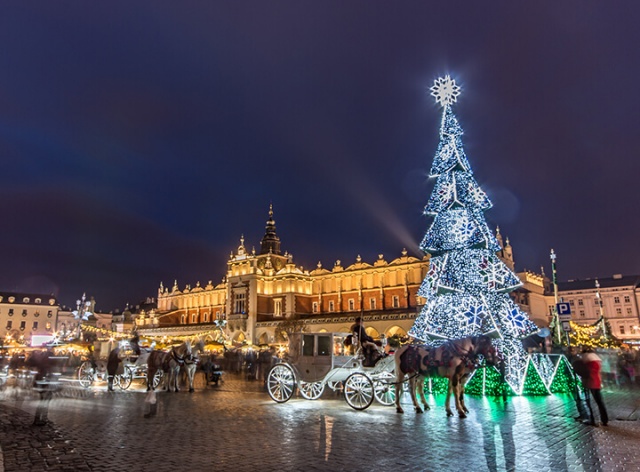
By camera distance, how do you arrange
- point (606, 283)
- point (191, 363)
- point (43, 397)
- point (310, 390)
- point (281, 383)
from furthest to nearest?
1. point (606, 283)
2. point (191, 363)
3. point (310, 390)
4. point (281, 383)
5. point (43, 397)

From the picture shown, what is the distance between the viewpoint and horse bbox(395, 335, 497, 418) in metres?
11.0

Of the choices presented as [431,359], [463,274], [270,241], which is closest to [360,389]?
[431,359]

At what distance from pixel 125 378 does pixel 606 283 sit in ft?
251

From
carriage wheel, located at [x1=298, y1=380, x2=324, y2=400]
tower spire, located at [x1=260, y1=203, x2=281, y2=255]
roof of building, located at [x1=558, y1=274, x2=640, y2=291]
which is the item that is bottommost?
carriage wheel, located at [x1=298, y1=380, x2=324, y2=400]

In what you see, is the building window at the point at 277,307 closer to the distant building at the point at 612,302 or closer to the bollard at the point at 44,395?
the distant building at the point at 612,302

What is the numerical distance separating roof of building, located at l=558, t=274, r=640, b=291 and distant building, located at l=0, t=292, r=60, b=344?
97.8m

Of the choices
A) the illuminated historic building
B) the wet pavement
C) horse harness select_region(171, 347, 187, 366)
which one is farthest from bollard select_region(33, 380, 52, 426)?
the illuminated historic building

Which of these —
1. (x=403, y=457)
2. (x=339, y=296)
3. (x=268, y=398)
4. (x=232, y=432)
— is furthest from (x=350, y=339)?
(x=339, y=296)

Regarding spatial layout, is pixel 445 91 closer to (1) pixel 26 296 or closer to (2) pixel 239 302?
(2) pixel 239 302

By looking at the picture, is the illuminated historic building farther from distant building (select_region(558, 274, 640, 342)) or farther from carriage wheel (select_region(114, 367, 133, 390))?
carriage wheel (select_region(114, 367, 133, 390))

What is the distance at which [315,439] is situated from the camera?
26.5ft

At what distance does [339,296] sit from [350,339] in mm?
55894

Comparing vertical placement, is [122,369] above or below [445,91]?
below

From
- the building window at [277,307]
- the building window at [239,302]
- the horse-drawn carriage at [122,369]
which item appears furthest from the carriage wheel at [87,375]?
the building window at [239,302]
